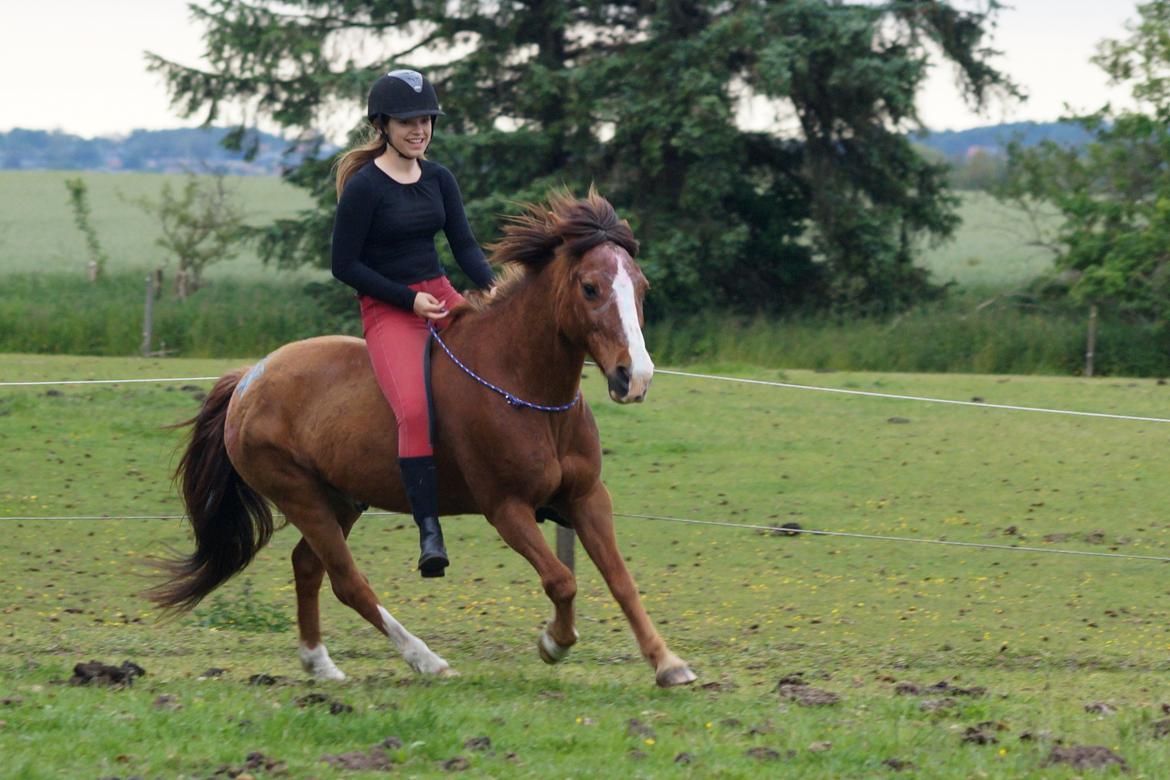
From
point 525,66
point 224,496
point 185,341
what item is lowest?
point 185,341

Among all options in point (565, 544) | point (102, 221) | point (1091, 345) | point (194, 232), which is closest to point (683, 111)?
point (1091, 345)

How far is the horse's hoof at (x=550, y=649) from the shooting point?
21.3ft

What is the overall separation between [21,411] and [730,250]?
1394cm

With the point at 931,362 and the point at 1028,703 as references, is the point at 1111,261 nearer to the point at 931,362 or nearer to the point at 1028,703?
the point at 931,362

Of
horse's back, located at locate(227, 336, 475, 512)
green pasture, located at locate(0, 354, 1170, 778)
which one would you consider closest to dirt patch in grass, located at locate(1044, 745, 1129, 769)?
green pasture, located at locate(0, 354, 1170, 778)

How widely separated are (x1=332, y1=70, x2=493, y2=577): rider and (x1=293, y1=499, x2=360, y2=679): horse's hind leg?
0.80 metres

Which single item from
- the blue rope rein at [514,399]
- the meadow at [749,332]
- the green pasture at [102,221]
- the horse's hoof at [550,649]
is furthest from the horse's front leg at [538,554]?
the green pasture at [102,221]

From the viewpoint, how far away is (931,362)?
24172 millimetres

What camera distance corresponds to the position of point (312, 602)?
23.3 feet

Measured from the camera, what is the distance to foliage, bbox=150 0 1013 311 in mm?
25672

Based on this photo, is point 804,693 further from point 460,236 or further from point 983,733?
point 460,236

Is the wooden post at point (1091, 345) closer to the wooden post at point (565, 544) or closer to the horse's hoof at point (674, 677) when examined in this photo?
the wooden post at point (565, 544)

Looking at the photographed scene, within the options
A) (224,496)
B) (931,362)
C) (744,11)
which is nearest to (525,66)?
(744,11)

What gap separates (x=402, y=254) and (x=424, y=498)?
3.62ft
